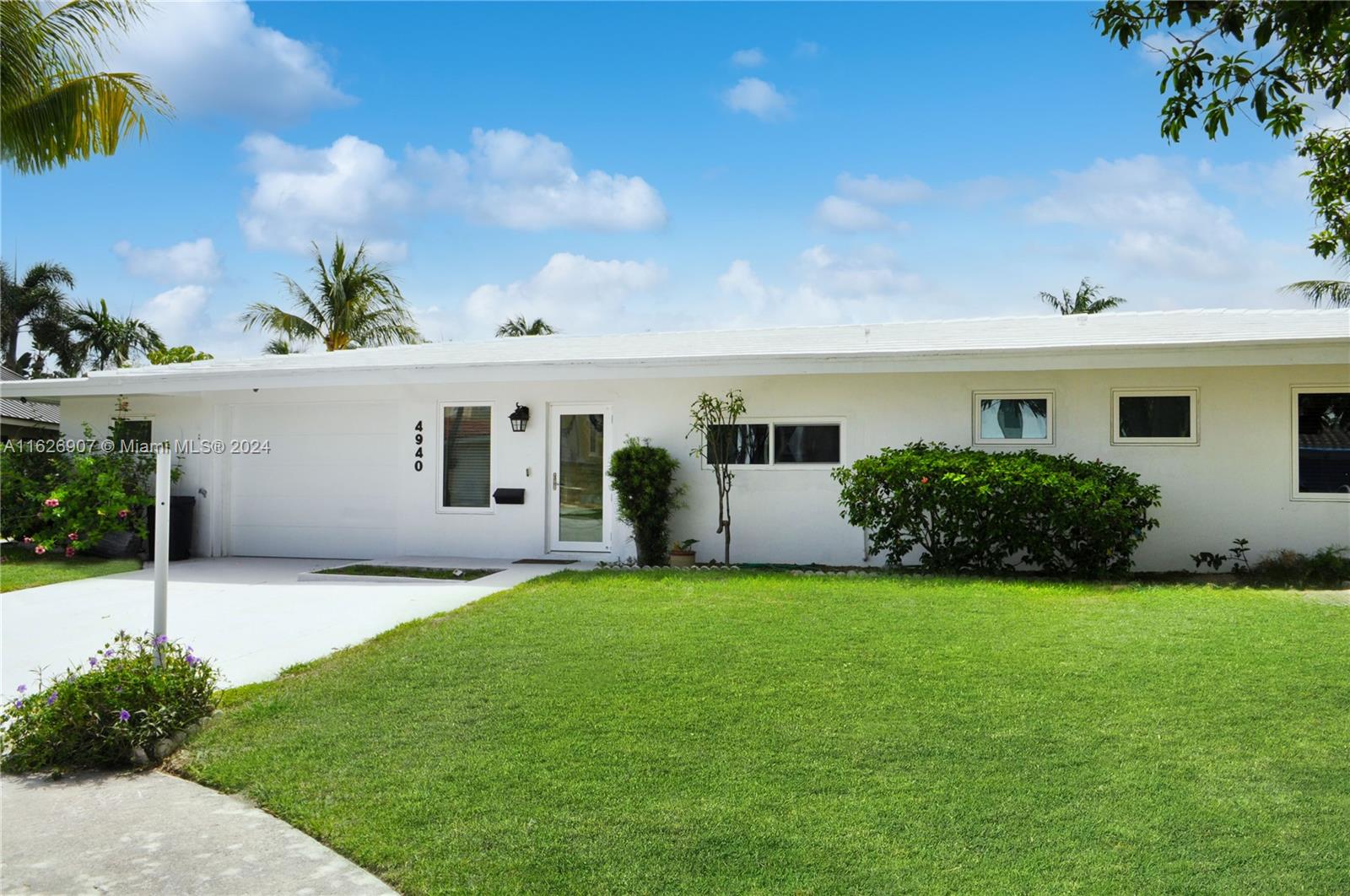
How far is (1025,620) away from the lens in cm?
727

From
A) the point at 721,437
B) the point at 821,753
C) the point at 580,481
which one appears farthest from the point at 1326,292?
the point at 821,753

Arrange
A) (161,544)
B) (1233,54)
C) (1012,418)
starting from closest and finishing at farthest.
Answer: (1233,54) → (161,544) → (1012,418)

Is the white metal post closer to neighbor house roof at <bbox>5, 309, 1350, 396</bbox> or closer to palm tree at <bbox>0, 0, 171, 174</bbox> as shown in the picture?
neighbor house roof at <bbox>5, 309, 1350, 396</bbox>

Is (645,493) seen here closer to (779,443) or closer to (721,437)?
(721,437)

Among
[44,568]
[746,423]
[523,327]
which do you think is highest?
[523,327]

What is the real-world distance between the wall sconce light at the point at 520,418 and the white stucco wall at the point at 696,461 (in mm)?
127

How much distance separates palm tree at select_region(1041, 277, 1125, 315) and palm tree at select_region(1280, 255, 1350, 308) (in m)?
5.33

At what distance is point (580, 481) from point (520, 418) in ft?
3.85

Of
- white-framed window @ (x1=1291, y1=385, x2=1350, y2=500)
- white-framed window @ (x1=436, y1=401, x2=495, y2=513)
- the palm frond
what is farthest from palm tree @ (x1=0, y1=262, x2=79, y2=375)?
the palm frond

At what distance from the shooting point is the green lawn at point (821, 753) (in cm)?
342

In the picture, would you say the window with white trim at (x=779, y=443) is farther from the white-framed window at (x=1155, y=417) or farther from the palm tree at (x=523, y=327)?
→ the palm tree at (x=523, y=327)

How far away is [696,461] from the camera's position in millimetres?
11781

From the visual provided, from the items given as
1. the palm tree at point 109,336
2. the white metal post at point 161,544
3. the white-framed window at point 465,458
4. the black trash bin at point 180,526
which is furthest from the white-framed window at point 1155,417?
the palm tree at point 109,336

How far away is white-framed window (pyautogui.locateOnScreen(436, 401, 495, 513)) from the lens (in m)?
12.6
